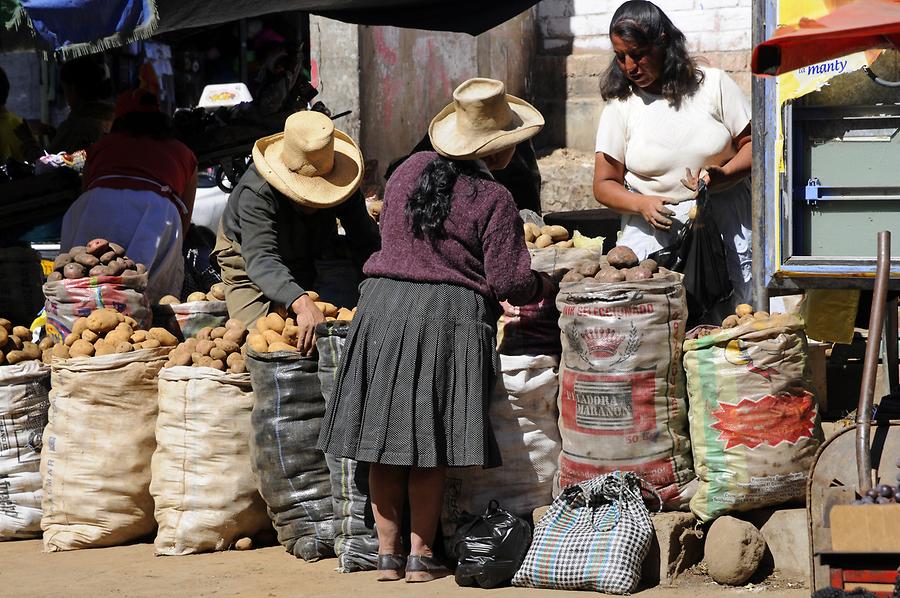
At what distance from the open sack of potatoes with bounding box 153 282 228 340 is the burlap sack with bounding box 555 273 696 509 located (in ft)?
7.02

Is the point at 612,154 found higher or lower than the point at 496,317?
higher

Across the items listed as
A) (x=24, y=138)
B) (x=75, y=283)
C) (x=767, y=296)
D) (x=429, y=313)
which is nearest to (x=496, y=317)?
(x=429, y=313)

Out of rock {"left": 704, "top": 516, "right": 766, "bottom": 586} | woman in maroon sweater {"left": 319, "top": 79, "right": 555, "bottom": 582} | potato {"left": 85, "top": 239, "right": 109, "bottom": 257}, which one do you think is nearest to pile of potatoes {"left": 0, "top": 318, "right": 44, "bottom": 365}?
potato {"left": 85, "top": 239, "right": 109, "bottom": 257}

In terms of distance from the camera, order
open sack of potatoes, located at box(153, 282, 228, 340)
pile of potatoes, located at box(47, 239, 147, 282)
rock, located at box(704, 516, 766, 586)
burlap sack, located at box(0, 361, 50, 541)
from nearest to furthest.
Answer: rock, located at box(704, 516, 766, 586), burlap sack, located at box(0, 361, 50, 541), pile of potatoes, located at box(47, 239, 147, 282), open sack of potatoes, located at box(153, 282, 228, 340)

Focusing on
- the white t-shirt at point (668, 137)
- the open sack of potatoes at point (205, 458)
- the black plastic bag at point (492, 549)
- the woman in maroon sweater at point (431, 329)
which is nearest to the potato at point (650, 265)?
the woman in maroon sweater at point (431, 329)

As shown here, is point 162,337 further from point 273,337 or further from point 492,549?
point 492,549

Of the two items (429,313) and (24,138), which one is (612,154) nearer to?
(429,313)

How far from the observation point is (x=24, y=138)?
32.8 feet

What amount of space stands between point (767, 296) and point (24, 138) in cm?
660

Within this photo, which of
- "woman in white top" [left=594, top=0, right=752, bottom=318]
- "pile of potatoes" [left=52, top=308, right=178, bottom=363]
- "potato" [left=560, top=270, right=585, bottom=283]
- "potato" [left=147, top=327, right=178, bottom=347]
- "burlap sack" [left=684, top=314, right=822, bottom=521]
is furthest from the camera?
"potato" [left=147, top=327, right=178, bottom=347]

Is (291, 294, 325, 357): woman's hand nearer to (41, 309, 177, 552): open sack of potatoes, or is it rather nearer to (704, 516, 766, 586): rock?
(41, 309, 177, 552): open sack of potatoes

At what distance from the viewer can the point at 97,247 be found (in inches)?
248

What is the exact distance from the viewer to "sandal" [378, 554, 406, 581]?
16.5 ft

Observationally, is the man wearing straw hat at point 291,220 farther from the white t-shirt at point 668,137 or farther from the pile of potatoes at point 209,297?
the white t-shirt at point 668,137
